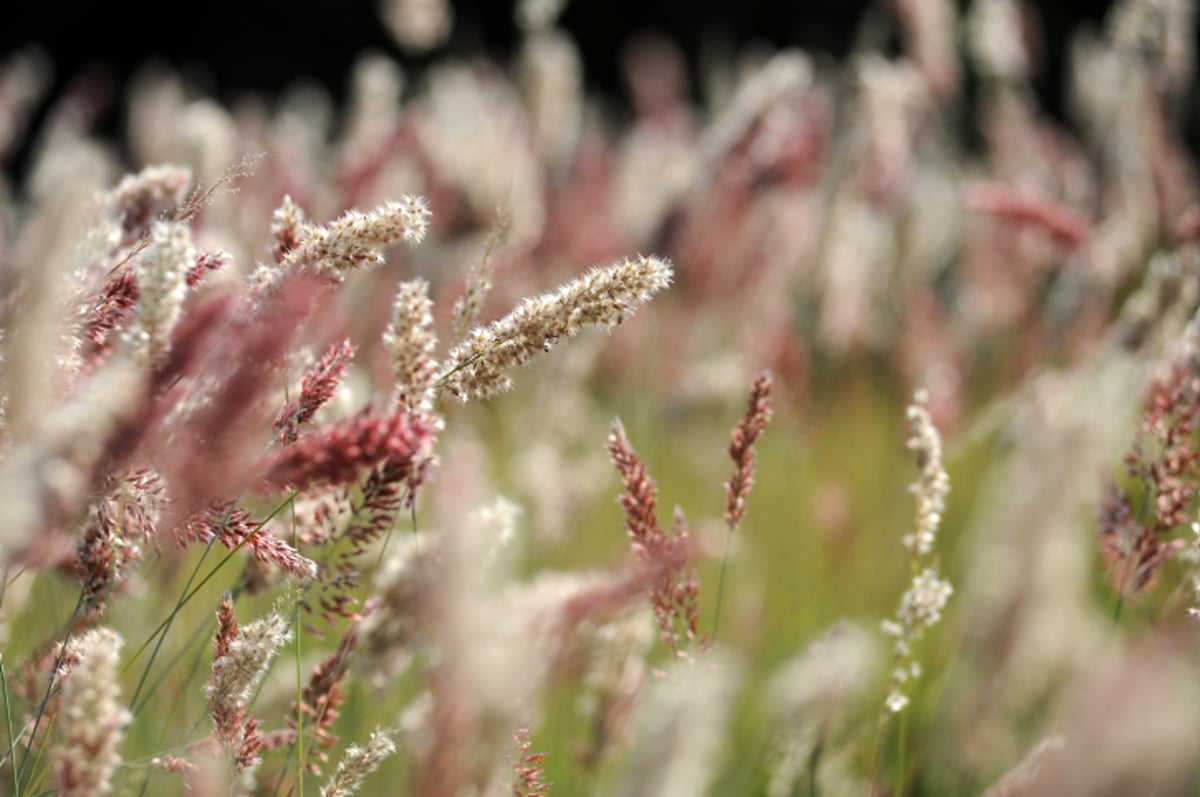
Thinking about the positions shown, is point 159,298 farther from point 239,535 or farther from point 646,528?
point 646,528

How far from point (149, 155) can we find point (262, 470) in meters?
3.41

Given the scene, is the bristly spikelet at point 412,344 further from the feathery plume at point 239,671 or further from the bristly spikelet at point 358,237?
the feathery plume at point 239,671

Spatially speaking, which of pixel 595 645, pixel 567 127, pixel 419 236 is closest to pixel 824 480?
pixel 567 127

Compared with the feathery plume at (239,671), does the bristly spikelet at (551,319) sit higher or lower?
higher

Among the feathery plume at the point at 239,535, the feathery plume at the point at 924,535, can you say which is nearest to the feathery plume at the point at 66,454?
the feathery plume at the point at 239,535

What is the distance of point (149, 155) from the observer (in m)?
3.76

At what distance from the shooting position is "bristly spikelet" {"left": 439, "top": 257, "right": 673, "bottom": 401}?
0.77 meters

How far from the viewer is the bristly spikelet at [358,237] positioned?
775 millimetres

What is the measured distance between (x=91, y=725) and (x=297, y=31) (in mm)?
10999

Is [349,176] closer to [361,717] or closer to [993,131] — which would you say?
[361,717]

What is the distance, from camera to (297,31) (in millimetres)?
10734

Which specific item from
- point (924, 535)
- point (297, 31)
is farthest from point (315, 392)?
point (297, 31)

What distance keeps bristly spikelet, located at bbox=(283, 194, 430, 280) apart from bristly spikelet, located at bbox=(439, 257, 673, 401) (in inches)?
3.4

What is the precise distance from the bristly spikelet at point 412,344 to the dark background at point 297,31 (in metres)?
9.15
